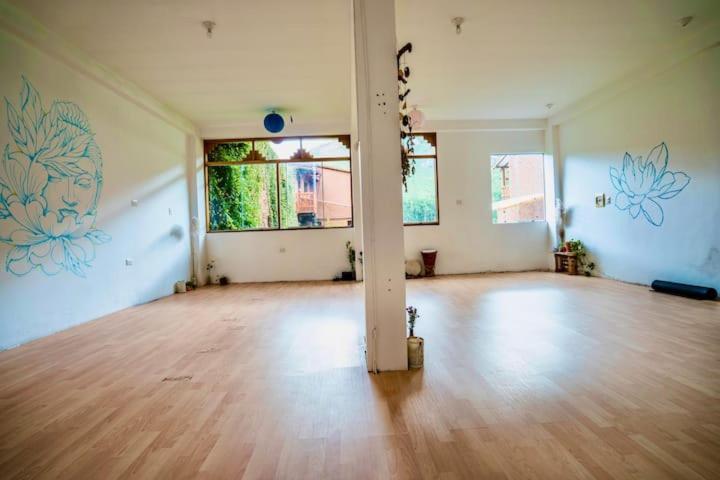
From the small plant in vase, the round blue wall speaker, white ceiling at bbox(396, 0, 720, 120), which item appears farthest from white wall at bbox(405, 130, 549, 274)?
the small plant in vase

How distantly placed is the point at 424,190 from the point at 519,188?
2.15m

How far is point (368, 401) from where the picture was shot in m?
2.36

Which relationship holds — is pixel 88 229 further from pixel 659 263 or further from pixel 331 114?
pixel 659 263

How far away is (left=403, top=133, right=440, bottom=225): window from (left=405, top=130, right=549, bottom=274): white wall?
13 cm

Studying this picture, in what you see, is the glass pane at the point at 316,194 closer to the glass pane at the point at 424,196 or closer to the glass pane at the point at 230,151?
the glass pane at the point at 230,151

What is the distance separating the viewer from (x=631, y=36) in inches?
192

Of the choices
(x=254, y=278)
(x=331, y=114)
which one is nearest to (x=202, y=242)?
(x=254, y=278)

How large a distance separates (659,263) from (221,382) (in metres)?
6.32

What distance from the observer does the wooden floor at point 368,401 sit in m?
1.72

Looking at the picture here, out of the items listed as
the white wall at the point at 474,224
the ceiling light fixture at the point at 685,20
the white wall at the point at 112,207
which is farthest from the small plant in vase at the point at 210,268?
the ceiling light fixture at the point at 685,20

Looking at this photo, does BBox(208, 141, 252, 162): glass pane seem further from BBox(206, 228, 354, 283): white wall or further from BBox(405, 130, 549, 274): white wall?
BBox(405, 130, 549, 274): white wall

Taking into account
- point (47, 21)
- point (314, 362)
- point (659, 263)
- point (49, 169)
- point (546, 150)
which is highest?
point (47, 21)

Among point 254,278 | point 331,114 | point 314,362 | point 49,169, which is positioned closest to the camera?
point 314,362

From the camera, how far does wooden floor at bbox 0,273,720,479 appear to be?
5.65ft
